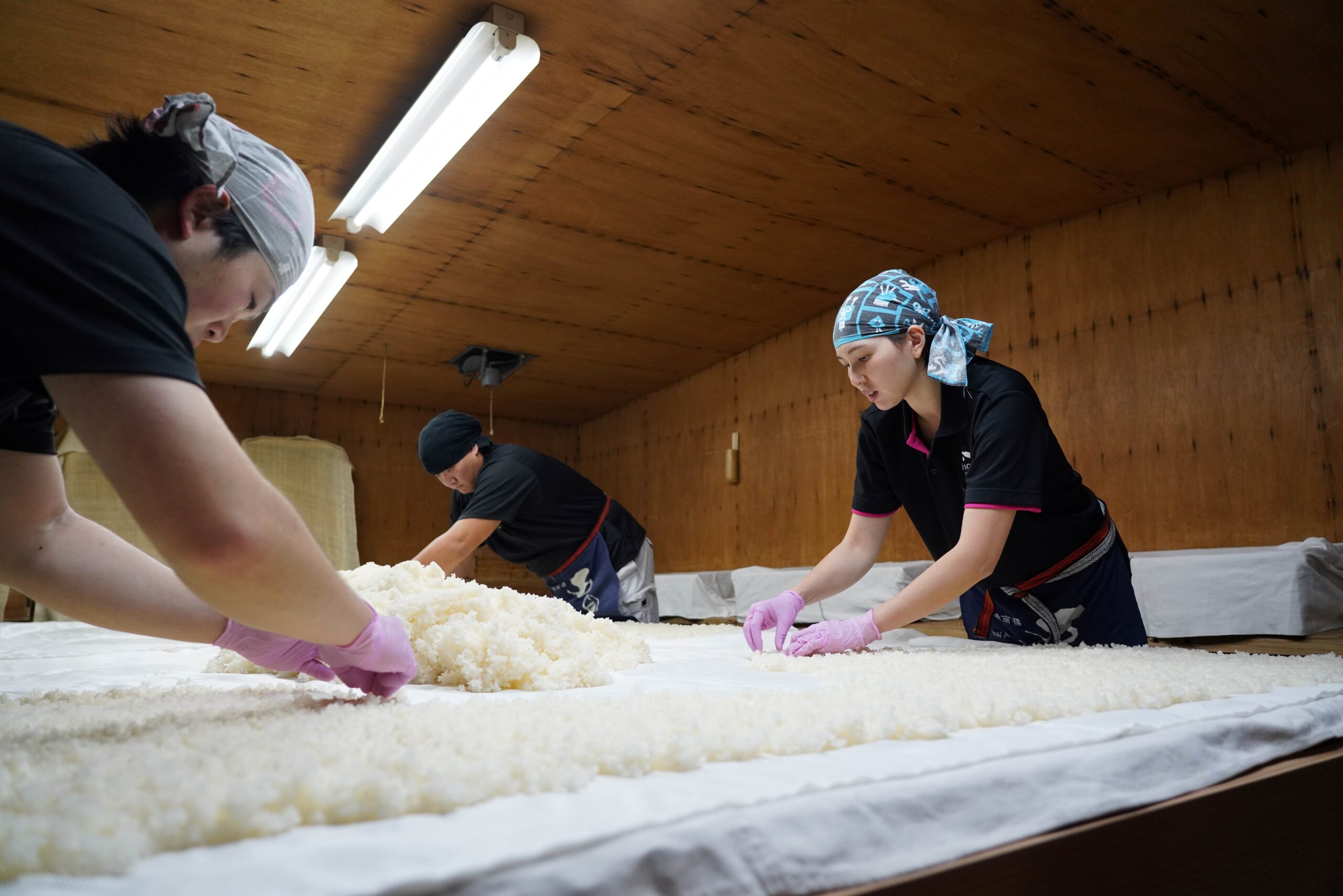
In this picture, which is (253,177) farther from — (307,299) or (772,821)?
(307,299)

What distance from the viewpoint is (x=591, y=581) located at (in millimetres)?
3180

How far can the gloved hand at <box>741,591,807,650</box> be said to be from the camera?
167 cm

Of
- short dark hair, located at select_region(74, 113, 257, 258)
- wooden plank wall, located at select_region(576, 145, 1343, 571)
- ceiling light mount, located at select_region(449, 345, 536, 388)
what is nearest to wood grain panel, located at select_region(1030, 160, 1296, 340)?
wooden plank wall, located at select_region(576, 145, 1343, 571)

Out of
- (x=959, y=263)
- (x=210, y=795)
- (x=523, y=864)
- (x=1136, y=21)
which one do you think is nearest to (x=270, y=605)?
(x=210, y=795)

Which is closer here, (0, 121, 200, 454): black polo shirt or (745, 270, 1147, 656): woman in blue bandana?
(0, 121, 200, 454): black polo shirt

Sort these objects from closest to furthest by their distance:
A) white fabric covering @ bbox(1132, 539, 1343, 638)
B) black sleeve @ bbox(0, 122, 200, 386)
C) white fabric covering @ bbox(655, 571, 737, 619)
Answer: black sleeve @ bbox(0, 122, 200, 386) → white fabric covering @ bbox(1132, 539, 1343, 638) → white fabric covering @ bbox(655, 571, 737, 619)

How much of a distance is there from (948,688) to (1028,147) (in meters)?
2.63

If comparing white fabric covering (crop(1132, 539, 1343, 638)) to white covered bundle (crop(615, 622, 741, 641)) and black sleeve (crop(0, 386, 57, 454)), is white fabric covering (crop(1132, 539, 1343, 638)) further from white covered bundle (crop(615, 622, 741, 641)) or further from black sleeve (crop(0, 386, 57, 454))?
black sleeve (crop(0, 386, 57, 454))

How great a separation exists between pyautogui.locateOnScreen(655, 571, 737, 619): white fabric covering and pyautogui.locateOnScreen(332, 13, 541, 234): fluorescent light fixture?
2.33 m

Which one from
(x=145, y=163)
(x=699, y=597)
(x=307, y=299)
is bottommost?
(x=699, y=597)

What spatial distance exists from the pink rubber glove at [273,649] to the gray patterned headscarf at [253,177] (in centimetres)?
41

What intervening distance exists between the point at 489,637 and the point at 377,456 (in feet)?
18.0

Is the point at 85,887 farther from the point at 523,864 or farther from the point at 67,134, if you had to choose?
the point at 67,134

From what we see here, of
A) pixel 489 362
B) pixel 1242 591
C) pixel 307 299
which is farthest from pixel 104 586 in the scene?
pixel 489 362
